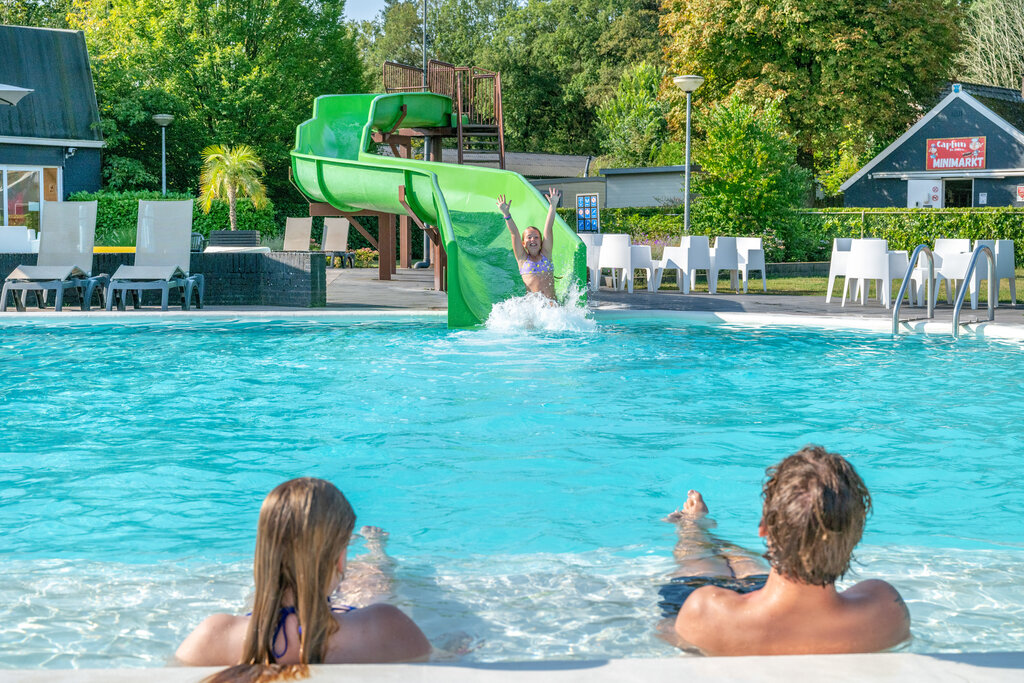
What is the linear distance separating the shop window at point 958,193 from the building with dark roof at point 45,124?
25.6 meters

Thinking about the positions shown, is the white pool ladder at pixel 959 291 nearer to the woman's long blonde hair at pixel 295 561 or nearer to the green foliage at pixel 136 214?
the woman's long blonde hair at pixel 295 561

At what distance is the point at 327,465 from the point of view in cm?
606

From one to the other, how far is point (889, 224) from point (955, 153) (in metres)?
10.7

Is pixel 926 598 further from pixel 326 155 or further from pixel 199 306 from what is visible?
pixel 326 155

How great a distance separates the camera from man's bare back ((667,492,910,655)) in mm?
2639

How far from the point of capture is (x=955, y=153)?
3259 cm

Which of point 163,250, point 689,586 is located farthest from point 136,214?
point 689,586

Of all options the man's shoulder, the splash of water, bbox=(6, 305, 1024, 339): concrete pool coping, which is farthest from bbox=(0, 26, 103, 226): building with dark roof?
the man's shoulder

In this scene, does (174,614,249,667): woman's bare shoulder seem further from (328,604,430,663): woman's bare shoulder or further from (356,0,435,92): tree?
(356,0,435,92): tree

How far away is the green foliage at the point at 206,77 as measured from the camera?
95.6 feet

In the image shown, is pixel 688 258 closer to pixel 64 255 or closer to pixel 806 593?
pixel 64 255

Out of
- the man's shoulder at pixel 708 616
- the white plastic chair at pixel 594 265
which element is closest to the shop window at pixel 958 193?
the white plastic chair at pixel 594 265

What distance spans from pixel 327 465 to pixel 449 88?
1424 cm

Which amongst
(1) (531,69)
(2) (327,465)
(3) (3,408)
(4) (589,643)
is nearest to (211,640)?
(4) (589,643)
